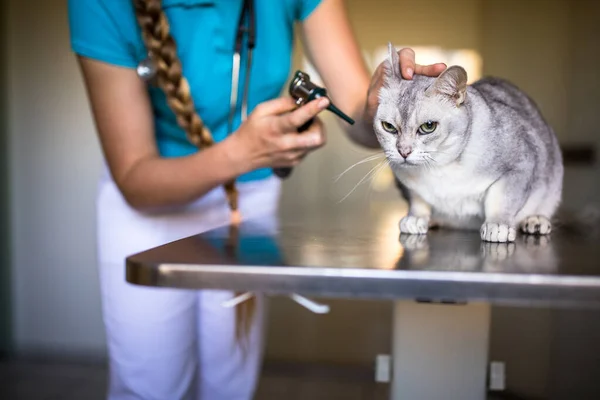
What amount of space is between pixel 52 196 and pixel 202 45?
1571mm

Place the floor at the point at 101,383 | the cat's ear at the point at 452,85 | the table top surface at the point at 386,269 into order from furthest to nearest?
1. the floor at the point at 101,383
2. the cat's ear at the point at 452,85
3. the table top surface at the point at 386,269

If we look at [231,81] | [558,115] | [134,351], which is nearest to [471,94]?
[231,81]

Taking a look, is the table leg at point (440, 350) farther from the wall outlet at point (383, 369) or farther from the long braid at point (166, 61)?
the long braid at point (166, 61)

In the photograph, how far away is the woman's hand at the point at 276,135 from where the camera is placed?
840 mm

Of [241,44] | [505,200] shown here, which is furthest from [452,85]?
[241,44]

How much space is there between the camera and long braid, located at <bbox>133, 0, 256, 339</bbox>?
3.25 ft

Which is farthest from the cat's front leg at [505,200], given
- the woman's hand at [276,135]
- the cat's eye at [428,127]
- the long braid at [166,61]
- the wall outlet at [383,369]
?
the long braid at [166,61]

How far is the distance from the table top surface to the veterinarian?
17 centimetres

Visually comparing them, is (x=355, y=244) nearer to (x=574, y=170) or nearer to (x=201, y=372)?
(x=201, y=372)

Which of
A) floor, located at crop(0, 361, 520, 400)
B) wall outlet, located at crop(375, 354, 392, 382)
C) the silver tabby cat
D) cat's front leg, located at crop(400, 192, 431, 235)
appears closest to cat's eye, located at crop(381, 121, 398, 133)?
the silver tabby cat

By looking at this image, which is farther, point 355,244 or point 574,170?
point 574,170

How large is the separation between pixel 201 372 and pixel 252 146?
0.50m

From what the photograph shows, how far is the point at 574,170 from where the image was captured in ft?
7.48

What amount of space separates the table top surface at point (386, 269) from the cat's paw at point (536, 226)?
0.08 meters
